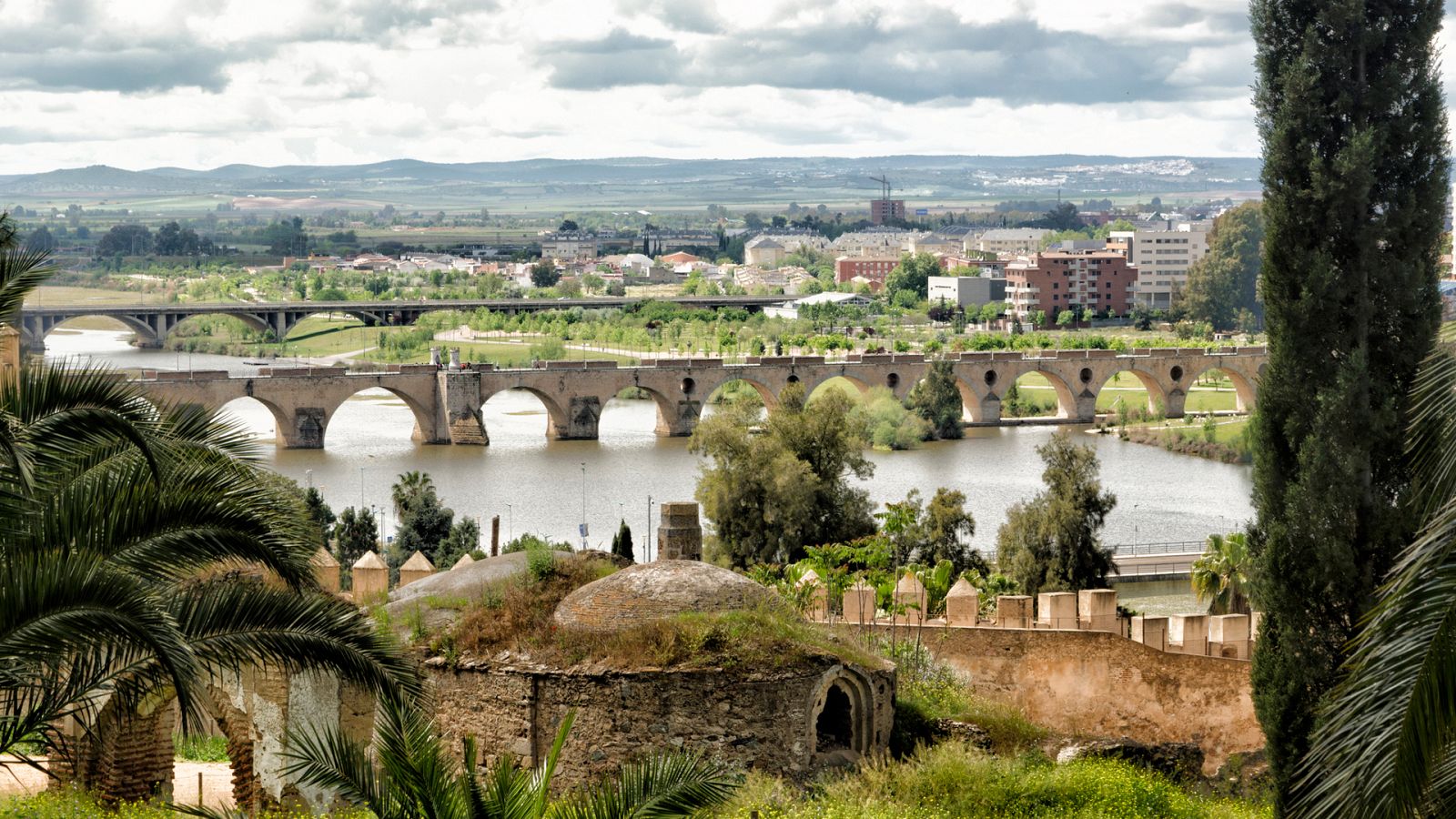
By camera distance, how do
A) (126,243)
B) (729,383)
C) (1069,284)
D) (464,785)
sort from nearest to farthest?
(464,785), (729,383), (1069,284), (126,243)

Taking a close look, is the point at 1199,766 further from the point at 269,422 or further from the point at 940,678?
the point at 269,422

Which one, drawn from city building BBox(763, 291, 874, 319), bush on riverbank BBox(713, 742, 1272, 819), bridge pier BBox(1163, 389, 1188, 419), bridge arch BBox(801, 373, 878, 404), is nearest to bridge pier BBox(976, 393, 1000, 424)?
bridge arch BBox(801, 373, 878, 404)

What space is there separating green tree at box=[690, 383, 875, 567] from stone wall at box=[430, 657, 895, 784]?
677 inches

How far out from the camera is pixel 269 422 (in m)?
64.8

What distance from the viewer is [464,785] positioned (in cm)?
813

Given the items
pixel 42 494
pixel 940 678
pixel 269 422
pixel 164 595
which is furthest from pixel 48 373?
pixel 269 422

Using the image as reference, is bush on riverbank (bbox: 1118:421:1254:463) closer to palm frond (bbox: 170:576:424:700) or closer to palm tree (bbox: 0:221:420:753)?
palm frond (bbox: 170:576:424:700)

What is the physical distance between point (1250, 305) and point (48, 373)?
315 ft

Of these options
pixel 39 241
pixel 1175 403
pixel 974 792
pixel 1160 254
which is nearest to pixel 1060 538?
pixel 974 792

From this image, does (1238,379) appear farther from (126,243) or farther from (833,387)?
(126,243)

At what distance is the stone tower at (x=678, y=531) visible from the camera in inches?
656

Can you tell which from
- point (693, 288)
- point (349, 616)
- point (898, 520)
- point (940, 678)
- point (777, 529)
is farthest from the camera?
point (693, 288)

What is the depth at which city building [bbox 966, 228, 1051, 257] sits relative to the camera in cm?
16725

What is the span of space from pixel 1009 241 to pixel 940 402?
110457mm
